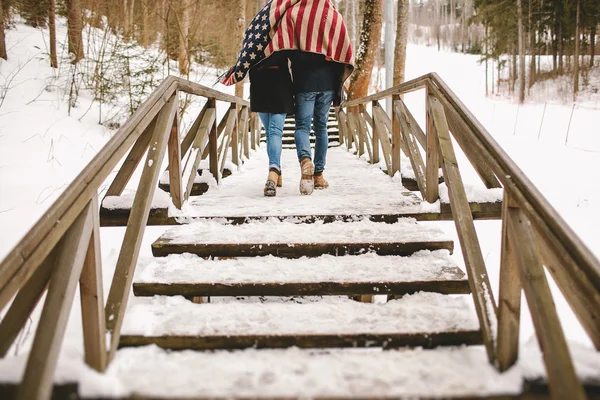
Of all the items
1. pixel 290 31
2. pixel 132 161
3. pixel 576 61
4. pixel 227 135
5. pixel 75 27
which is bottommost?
Result: pixel 132 161

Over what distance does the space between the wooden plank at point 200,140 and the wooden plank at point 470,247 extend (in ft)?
6.06

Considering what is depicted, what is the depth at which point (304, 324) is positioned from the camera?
1.76 metres

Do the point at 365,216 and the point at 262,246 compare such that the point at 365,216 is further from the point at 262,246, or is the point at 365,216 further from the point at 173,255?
the point at 173,255

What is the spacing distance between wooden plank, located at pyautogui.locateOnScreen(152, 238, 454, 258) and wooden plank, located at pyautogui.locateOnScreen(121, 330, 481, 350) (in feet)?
2.30

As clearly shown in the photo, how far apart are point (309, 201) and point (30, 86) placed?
22.2ft

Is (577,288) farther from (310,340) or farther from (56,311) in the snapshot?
(56,311)

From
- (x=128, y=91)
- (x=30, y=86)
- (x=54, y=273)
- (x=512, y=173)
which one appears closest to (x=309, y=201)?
(x=512, y=173)

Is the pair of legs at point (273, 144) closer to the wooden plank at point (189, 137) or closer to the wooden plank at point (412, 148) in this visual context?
the wooden plank at point (189, 137)

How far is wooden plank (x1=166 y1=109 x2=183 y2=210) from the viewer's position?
9.28 ft

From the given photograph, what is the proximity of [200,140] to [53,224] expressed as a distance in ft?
6.60

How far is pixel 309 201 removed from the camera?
312 centimetres

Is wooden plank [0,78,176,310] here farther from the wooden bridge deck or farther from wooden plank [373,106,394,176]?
wooden plank [373,106,394,176]

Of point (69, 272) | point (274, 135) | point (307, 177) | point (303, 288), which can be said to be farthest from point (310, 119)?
point (69, 272)

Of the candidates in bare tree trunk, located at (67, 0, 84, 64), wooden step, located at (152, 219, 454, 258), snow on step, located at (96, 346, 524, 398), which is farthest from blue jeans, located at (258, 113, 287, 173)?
bare tree trunk, located at (67, 0, 84, 64)
